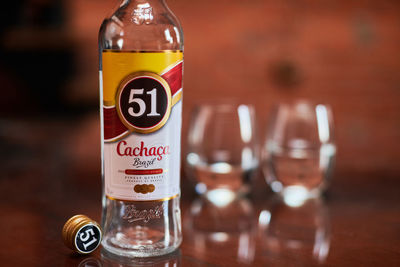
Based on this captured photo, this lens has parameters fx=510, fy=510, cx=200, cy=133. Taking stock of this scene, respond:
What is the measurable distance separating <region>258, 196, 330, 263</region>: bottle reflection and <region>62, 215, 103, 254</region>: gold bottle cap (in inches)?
9.0

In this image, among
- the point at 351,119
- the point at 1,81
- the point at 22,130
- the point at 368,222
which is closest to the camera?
the point at 368,222

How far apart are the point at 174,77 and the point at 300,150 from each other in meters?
0.38

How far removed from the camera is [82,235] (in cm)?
65

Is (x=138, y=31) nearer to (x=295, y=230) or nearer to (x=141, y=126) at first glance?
(x=141, y=126)

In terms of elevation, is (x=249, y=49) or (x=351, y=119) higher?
(x=249, y=49)

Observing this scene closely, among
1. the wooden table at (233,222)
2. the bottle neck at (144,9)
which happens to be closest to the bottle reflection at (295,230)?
the wooden table at (233,222)

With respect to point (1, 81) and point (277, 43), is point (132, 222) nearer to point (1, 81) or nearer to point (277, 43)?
point (277, 43)

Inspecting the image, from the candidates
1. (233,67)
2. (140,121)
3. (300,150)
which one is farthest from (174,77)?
(233,67)

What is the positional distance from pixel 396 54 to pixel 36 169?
1.64 metres

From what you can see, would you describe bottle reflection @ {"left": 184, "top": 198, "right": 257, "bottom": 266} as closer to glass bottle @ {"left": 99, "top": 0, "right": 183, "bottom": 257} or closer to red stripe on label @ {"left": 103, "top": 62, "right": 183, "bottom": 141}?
glass bottle @ {"left": 99, "top": 0, "right": 183, "bottom": 257}

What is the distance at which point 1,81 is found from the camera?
2.48 metres

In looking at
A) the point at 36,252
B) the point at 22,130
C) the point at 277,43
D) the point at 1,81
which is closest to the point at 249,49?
the point at 277,43

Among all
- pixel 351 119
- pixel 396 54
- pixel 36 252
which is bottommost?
pixel 351 119

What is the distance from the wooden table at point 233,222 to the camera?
66 cm
